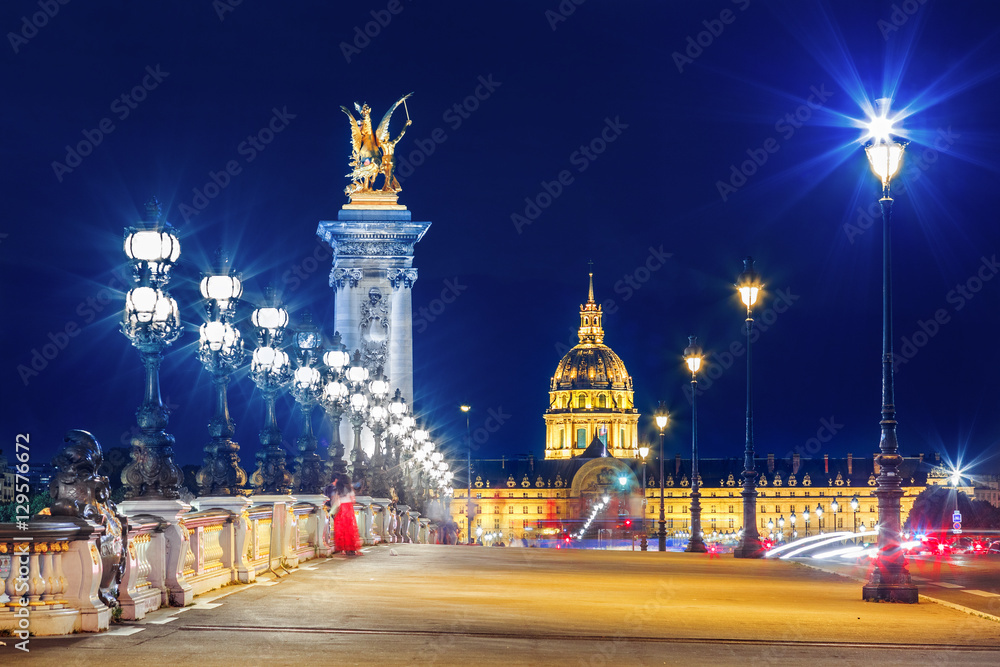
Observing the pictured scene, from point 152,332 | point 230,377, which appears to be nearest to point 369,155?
point 230,377

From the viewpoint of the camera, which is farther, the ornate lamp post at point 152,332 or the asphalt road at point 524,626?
the ornate lamp post at point 152,332

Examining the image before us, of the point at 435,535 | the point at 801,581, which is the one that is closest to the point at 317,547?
the point at 801,581

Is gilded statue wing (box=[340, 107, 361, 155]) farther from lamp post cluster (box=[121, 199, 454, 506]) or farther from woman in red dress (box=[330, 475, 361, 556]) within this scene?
woman in red dress (box=[330, 475, 361, 556])

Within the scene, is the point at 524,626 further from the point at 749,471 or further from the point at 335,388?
the point at 749,471

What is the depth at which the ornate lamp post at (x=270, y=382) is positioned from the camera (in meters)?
27.8

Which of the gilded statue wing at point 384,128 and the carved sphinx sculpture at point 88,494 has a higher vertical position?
the gilded statue wing at point 384,128

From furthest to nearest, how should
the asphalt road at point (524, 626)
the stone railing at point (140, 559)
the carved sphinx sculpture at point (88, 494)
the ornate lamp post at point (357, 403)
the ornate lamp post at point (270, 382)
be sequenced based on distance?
the ornate lamp post at point (357, 403) < the ornate lamp post at point (270, 382) < the carved sphinx sculpture at point (88, 494) < the stone railing at point (140, 559) < the asphalt road at point (524, 626)

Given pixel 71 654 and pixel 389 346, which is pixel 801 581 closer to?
pixel 71 654

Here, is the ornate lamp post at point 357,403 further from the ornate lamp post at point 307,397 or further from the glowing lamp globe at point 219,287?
the glowing lamp globe at point 219,287

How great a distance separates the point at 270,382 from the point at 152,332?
1150 cm

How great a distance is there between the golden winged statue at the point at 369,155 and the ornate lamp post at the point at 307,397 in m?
67.3

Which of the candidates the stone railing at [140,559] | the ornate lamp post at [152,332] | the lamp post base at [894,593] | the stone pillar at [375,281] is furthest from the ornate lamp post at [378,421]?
the stone pillar at [375,281]

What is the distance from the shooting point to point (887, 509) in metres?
23.9

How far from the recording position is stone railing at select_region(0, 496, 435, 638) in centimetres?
1438
